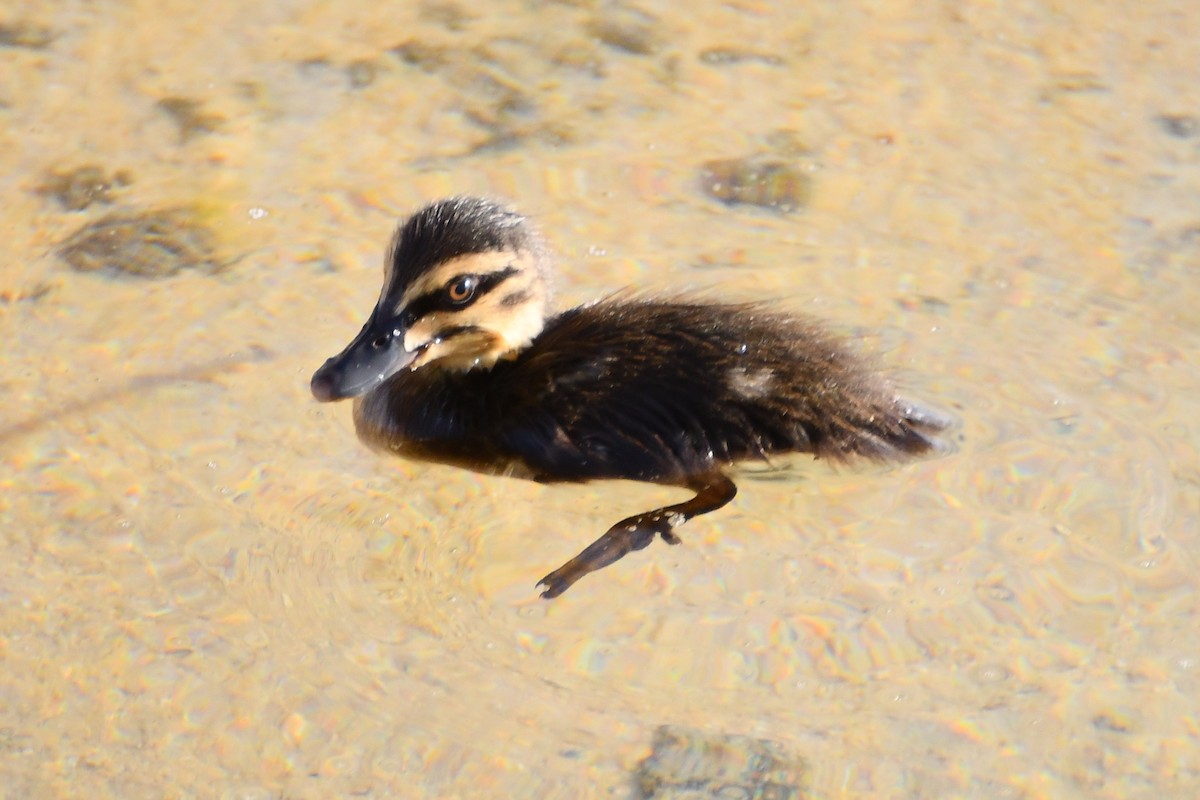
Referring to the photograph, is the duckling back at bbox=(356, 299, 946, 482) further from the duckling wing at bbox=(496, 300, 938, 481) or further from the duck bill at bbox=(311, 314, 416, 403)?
the duck bill at bbox=(311, 314, 416, 403)

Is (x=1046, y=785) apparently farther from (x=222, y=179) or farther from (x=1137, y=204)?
(x=222, y=179)

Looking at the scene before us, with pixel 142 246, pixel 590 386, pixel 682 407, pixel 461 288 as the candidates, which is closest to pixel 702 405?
pixel 682 407

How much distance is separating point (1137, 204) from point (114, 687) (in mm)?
3428

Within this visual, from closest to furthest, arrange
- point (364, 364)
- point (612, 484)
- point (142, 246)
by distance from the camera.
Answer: point (364, 364)
point (612, 484)
point (142, 246)

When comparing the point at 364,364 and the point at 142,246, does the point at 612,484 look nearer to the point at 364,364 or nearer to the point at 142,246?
the point at 364,364

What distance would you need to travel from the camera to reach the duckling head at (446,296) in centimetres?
370

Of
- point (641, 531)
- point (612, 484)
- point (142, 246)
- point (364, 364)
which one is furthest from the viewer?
point (142, 246)

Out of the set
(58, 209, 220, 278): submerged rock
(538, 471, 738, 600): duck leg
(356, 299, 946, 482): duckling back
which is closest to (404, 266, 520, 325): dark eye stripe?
(356, 299, 946, 482): duckling back

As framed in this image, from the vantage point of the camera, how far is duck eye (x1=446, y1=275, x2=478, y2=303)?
150 inches

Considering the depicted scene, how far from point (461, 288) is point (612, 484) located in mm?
636

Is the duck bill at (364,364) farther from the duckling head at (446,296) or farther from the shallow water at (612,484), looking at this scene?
the shallow water at (612,484)

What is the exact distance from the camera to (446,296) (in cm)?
381

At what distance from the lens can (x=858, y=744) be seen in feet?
9.88

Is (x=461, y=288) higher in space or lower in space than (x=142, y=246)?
higher
